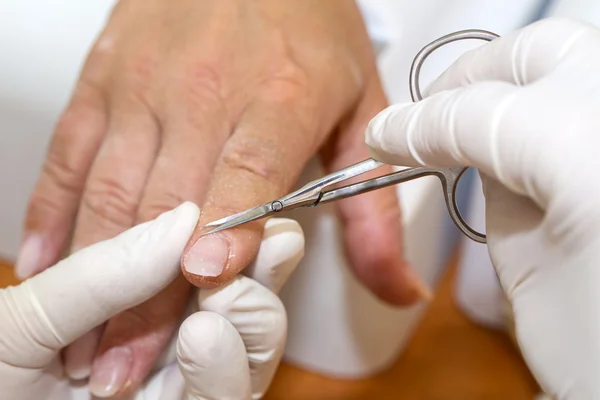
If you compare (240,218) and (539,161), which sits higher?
(539,161)

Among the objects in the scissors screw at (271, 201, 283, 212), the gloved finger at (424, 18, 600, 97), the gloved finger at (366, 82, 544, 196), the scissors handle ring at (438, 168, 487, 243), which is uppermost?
the gloved finger at (424, 18, 600, 97)

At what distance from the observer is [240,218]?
450mm

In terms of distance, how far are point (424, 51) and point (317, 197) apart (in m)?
0.12

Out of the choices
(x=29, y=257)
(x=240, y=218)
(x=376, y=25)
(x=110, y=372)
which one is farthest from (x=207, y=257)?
(x=376, y=25)

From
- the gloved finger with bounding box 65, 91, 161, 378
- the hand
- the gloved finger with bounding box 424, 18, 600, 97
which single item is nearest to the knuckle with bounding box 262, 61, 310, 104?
the hand

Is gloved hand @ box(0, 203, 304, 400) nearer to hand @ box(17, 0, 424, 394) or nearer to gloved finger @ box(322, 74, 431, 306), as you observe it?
hand @ box(17, 0, 424, 394)

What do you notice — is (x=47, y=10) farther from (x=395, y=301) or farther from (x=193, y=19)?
(x=395, y=301)

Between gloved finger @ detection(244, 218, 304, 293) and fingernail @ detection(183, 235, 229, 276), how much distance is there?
49 millimetres

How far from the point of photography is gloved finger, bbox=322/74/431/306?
25.0 inches

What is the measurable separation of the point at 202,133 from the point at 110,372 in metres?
0.20

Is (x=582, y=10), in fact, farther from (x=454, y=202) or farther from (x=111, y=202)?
(x=111, y=202)

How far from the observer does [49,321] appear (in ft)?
1.49

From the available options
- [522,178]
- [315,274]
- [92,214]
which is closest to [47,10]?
[92,214]

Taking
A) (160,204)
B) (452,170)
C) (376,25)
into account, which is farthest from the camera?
(376,25)
